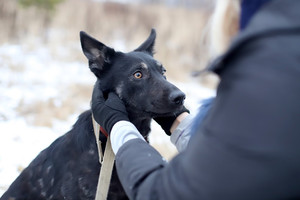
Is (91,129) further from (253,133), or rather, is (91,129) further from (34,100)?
(34,100)

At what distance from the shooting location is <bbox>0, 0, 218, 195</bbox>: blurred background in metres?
6.45

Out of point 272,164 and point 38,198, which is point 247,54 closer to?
point 272,164

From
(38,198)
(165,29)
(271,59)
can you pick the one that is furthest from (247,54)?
(165,29)

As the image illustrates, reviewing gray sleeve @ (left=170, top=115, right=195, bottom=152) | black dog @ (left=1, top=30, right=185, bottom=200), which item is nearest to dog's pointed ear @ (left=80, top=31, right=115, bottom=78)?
black dog @ (left=1, top=30, right=185, bottom=200)

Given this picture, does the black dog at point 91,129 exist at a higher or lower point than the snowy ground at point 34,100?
lower

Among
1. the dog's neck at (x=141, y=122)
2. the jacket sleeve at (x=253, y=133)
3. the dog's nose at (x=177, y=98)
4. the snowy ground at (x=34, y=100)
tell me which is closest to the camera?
the jacket sleeve at (x=253, y=133)

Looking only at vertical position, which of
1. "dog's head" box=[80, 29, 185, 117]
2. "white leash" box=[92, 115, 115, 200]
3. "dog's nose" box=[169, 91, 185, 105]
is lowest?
"white leash" box=[92, 115, 115, 200]

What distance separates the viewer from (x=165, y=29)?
58.6ft

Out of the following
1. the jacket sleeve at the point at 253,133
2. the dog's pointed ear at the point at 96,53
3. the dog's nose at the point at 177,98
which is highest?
the dog's pointed ear at the point at 96,53

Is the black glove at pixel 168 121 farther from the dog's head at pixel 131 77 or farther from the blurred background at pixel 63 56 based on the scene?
the blurred background at pixel 63 56

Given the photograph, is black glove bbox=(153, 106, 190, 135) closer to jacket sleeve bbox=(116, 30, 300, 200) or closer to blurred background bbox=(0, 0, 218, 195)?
blurred background bbox=(0, 0, 218, 195)

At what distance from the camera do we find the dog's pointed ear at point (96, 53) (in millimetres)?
3086

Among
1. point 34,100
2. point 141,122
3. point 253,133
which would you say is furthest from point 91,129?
point 34,100

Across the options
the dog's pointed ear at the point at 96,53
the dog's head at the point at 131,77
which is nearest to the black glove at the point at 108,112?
the dog's head at the point at 131,77
